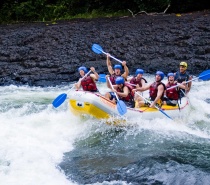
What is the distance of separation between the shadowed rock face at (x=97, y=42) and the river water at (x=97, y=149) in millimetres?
3257

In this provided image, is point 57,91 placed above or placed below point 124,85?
below

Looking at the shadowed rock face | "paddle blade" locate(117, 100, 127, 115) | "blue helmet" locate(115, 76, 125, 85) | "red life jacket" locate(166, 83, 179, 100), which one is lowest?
the shadowed rock face

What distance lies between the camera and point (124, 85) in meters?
8.45

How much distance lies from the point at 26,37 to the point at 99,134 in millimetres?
8677

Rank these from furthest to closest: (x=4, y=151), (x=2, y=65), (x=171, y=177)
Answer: (x=2, y=65)
(x=4, y=151)
(x=171, y=177)

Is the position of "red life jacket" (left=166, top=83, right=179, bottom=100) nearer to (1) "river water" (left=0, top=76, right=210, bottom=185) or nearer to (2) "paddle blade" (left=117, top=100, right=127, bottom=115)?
(1) "river water" (left=0, top=76, right=210, bottom=185)

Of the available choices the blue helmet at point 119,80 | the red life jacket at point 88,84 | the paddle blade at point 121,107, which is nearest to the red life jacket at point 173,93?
the blue helmet at point 119,80

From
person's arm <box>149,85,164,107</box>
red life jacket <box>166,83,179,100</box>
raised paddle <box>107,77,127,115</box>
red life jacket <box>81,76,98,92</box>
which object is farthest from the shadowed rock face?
raised paddle <box>107,77,127,115</box>

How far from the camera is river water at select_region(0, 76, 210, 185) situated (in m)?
5.94

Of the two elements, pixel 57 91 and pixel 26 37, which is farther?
pixel 26 37

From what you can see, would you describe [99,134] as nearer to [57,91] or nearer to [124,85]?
[124,85]

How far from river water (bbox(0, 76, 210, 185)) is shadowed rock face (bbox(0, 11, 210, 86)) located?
10.7 feet

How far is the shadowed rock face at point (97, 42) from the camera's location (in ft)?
42.6

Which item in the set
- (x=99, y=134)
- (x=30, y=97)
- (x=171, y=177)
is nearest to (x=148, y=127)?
(x=99, y=134)
